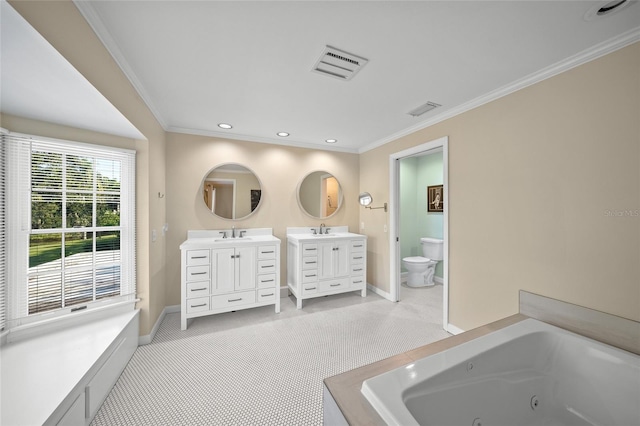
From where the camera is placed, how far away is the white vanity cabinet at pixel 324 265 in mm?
3172

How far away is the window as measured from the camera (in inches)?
65.6

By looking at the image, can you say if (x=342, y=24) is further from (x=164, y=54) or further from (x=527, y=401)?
(x=527, y=401)

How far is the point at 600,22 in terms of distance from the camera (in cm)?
132

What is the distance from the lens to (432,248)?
4.18 m

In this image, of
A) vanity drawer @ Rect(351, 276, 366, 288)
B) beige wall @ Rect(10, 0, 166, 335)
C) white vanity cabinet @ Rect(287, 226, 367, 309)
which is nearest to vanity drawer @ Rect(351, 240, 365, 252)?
white vanity cabinet @ Rect(287, 226, 367, 309)

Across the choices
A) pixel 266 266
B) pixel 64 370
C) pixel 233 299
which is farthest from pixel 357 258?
pixel 64 370

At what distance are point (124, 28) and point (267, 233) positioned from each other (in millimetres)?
2538

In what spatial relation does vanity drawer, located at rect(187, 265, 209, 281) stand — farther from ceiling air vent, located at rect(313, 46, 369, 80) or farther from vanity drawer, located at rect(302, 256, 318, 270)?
ceiling air vent, located at rect(313, 46, 369, 80)

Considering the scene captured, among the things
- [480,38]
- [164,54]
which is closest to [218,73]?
[164,54]

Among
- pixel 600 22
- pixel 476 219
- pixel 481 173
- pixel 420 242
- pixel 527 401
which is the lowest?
pixel 527 401

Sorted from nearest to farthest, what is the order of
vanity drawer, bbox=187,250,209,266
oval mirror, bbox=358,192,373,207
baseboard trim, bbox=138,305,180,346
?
baseboard trim, bbox=138,305,180,346 < vanity drawer, bbox=187,250,209,266 < oval mirror, bbox=358,192,373,207

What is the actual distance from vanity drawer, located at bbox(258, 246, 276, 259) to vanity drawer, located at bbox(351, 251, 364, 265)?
115 cm

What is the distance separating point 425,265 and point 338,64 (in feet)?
11.2

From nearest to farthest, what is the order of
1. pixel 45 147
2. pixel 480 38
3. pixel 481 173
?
pixel 480 38 < pixel 45 147 < pixel 481 173
